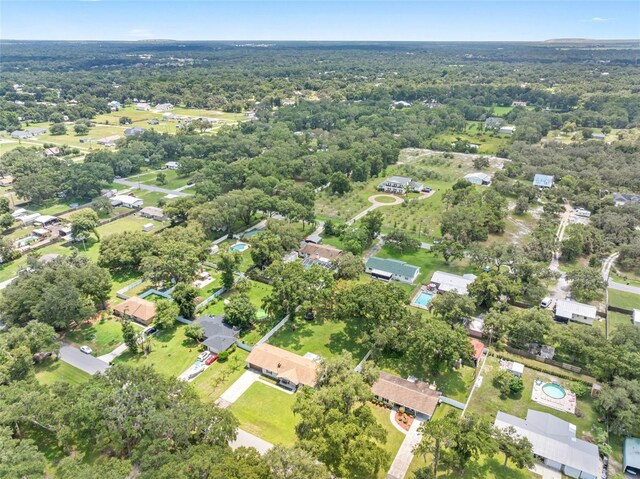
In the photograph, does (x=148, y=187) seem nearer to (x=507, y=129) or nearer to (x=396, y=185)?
(x=396, y=185)

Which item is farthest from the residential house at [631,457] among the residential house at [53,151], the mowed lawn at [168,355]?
the residential house at [53,151]

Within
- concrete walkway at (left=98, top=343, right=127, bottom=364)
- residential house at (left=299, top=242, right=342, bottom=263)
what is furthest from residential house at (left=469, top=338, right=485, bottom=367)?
concrete walkway at (left=98, top=343, right=127, bottom=364)

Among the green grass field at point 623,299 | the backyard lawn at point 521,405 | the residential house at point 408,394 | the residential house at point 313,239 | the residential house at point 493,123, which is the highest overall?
the residential house at point 493,123

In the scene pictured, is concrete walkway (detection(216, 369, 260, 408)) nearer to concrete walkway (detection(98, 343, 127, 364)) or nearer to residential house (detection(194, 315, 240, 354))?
residential house (detection(194, 315, 240, 354))

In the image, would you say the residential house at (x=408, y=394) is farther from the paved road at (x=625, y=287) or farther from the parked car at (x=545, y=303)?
the paved road at (x=625, y=287)

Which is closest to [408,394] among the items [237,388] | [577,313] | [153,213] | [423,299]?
[237,388]

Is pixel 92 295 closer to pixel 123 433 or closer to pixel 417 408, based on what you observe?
pixel 123 433
